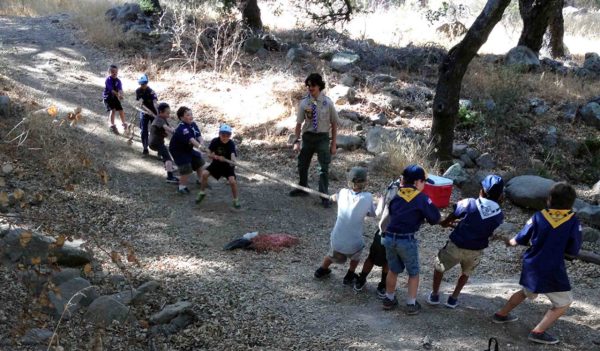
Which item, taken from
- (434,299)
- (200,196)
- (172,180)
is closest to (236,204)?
(200,196)

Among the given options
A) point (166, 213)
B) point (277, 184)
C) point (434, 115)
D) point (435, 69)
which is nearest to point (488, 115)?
point (434, 115)

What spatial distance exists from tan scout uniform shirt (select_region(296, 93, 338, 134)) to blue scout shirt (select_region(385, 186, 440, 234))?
316 cm

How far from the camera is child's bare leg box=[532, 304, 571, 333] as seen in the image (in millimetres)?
4797

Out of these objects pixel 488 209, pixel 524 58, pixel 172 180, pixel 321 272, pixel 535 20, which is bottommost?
pixel 172 180

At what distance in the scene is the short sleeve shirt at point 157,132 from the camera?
9.16 metres

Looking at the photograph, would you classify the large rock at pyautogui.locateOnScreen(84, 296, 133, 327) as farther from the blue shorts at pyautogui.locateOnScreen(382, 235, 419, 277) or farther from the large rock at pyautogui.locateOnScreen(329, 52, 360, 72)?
the large rock at pyautogui.locateOnScreen(329, 52, 360, 72)

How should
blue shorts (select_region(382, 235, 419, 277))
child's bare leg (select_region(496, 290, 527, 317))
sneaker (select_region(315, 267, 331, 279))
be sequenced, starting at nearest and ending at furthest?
child's bare leg (select_region(496, 290, 527, 317)) < blue shorts (select_region(382, 235, 419, 277)) < sneaker (select_region(315, 267, 331, 279))

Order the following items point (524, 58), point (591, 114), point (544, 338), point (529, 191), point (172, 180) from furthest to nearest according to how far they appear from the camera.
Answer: point (524, 58)
point (591, 114)
point (172, 180)
point (529, 191)
point (544, 338)

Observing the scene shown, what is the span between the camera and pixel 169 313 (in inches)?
206

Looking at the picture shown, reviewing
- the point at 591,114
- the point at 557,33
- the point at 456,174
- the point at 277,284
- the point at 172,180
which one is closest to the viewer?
the point at 277,284

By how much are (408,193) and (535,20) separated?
12.5m

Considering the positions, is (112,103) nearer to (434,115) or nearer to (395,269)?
(434,115)

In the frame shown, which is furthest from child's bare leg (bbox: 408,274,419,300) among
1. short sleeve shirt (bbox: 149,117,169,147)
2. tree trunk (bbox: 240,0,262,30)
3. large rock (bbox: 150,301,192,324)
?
tree trunk (bbox: 240,0,262,30)

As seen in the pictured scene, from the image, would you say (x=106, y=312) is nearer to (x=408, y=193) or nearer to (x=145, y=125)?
(x=408, y=193)
